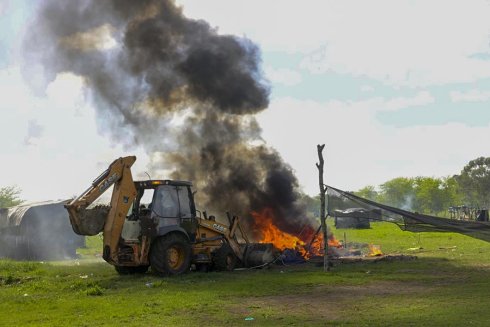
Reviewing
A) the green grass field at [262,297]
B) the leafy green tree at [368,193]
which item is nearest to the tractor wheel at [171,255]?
the green grass field at [262,297]

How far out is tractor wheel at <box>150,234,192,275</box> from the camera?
16.2 meters

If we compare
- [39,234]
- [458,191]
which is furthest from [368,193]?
[39,234]

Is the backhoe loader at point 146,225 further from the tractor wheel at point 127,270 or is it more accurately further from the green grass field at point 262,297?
the green grass field at point 262,297

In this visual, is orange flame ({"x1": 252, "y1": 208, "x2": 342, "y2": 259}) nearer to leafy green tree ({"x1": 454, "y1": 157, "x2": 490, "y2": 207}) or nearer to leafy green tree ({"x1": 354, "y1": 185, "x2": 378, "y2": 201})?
leafy green tree ({"x1": 454, "y1": 157, "x2": 490, "y2": 207})

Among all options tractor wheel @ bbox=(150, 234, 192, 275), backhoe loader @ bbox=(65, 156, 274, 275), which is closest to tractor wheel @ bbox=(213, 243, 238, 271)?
backhoe loader @ bbox=(65, 156, 274, 275)

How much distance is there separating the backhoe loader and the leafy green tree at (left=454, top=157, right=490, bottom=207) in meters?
86.8

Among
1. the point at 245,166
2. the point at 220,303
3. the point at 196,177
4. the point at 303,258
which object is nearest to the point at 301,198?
the point at 245,166

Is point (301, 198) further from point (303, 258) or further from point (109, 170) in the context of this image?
point (109, 170)

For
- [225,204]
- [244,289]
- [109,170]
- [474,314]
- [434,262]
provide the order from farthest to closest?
[225,204] → [434,262] → [109,170] → [244,289] → [474,314]

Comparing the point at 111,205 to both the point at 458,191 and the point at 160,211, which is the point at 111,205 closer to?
the point at 160,211

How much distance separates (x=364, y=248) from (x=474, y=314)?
1636 cm

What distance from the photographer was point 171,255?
16.8m

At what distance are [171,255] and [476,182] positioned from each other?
9304 centimetres

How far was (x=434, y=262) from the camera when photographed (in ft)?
63.4
